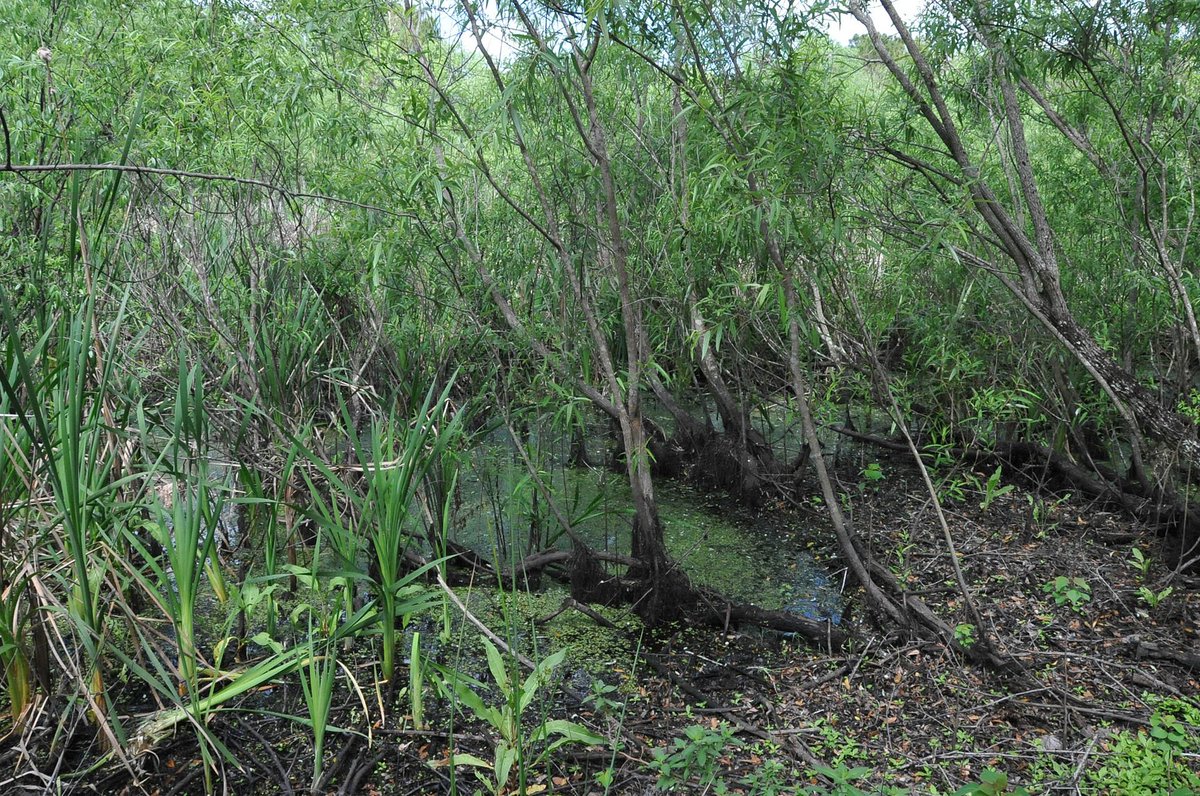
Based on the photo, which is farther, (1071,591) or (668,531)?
(668,531)

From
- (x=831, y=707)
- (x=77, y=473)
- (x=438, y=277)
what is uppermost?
(x=438, y=277)

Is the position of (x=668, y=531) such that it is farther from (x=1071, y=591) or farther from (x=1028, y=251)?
(x=1028, y=251)

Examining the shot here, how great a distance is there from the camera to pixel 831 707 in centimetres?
304

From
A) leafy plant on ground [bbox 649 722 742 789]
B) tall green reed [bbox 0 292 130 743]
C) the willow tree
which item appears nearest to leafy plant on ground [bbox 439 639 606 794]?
leafy plant on ground [bbox 649 722 742 789]

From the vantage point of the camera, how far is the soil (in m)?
2.59

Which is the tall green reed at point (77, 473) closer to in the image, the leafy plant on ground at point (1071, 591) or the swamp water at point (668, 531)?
the swamp water at point (668, 531)

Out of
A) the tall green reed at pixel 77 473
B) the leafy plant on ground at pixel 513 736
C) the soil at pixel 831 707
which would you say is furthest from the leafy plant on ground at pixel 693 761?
the tall green reed at pixel 77 473

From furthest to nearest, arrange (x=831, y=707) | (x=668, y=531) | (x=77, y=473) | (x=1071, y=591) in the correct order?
(x=668, y=531) < (x=1071, y=591) < (x=831, y=707) < (x=77, y=473)

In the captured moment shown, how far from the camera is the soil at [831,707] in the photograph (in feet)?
8.50

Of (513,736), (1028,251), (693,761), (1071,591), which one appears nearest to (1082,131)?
(1028,251)

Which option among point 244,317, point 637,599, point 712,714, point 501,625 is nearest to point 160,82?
point 244,317

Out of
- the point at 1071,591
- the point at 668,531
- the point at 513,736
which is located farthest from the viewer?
the point at 668,531

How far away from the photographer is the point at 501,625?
3672 millimetres

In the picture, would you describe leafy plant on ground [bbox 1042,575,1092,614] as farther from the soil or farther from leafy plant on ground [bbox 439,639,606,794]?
leafy plant on ground [bbox 439,639,606,794]
